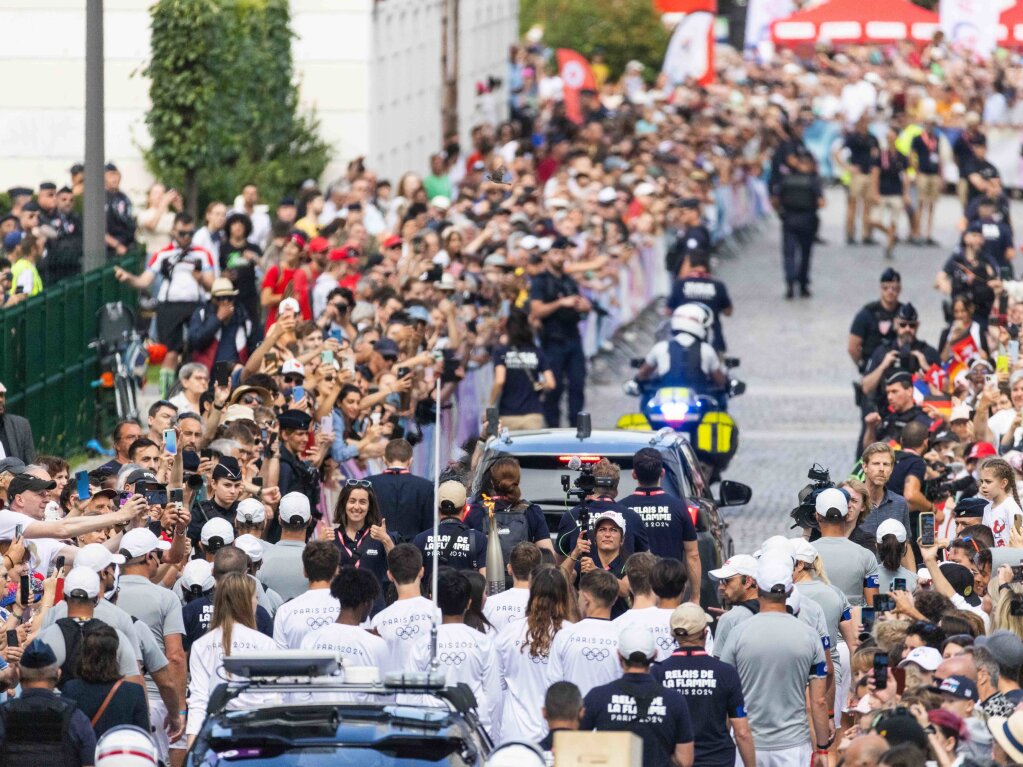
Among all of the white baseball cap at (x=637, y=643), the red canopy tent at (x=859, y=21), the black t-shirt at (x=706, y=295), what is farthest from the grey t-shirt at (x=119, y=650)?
the red canopy tent at (x=859, y=21)

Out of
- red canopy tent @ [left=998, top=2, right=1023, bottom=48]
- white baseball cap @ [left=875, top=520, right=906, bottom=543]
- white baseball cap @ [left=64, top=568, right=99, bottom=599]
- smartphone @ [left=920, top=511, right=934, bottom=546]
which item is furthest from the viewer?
red canopy tent @ [left=998, top=2, right=1023, bottom=48]

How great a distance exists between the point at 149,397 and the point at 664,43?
33173mm

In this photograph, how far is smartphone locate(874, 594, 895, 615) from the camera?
10703 millimetres

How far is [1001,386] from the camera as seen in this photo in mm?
16406

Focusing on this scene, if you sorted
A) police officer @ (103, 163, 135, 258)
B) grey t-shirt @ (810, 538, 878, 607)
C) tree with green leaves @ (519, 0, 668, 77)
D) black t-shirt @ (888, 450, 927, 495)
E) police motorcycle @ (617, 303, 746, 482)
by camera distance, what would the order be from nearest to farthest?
1. grey t-shirt @ (810, 538, 878, 607)
2. black t-shirt @ (888, 450, 927, 495)
3. police motorcycle @ (617, 303, 746, 482)
4. police officer @ (103, 163, 135, 258)
5. tree with green leaves @ (519, 0, 668, 77)

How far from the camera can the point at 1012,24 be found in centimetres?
4538

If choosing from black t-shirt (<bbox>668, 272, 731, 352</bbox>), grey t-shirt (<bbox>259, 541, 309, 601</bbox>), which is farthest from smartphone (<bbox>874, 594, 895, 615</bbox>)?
black t-shirt (<bbox>668, 272, 731, 352</bbox>)

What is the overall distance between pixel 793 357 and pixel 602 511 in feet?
51.4

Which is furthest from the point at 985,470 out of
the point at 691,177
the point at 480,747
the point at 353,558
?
the point at 691,177

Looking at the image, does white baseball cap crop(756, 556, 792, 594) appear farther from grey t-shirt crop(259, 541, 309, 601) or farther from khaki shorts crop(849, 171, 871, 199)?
khaki shorts crop(849, 171, 871, 199)

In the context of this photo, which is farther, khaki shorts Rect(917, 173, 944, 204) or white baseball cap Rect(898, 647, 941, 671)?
khaki shorts Rect(917, 173, 944, 204)

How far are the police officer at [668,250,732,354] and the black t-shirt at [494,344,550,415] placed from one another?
11.1ft

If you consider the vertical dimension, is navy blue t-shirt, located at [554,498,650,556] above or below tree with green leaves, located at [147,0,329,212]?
below

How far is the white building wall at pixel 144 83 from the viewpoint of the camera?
29.0 m
